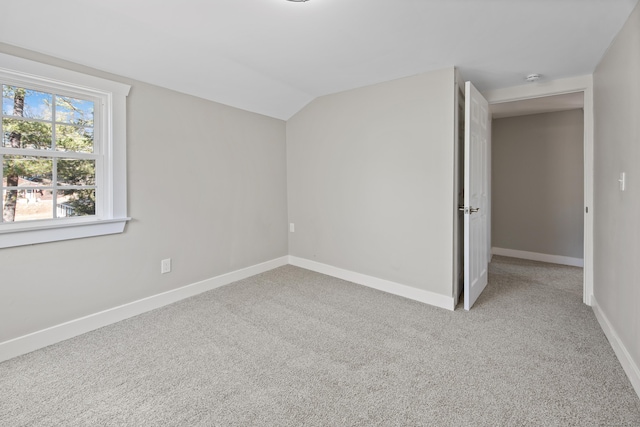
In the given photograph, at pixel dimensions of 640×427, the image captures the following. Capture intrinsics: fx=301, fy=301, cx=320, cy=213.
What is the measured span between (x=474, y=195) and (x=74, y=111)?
11.3 ft

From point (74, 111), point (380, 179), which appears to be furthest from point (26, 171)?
point (380, 179)

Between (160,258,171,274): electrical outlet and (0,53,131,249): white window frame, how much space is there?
1.67ft

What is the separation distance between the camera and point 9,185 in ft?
6.76

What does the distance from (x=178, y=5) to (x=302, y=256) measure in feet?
9.84

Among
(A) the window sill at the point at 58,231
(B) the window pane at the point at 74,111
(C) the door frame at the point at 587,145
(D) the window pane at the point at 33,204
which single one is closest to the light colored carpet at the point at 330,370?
(C) the door frame at the point at 587,145

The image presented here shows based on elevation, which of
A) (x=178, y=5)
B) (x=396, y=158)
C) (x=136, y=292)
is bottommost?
(x=136, y=292)

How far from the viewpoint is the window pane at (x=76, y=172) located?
2.30m

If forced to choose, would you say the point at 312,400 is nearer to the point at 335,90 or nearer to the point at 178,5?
the point at 178,5

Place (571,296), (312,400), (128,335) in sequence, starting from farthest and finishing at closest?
(571,296)
(128,335)
(312,400)

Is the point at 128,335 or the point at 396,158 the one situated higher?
the point at 396,158

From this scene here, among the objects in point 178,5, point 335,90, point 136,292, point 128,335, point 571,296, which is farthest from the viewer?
point 335,90

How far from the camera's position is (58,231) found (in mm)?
2211

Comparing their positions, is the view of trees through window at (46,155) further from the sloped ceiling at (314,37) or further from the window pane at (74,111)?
the sloped ceiling at (314,37)

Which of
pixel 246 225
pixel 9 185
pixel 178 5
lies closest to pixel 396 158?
pixel 246 225
